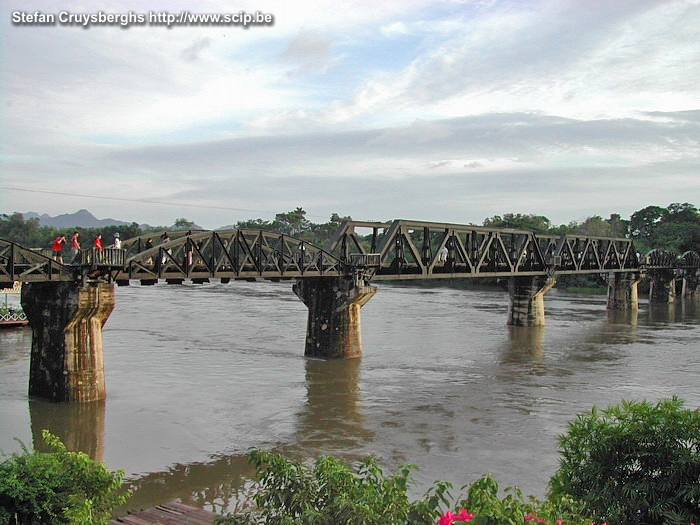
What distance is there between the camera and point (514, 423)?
25.3 metres

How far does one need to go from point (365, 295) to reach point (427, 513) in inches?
1184

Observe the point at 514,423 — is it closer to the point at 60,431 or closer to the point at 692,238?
the point at 60,431

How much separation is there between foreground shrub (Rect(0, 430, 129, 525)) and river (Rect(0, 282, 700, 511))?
4.84 metres

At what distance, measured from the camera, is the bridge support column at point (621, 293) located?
241 feet

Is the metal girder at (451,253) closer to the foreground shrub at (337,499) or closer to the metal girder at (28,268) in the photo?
the metal girder at (28,268)

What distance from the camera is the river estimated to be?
809 inches

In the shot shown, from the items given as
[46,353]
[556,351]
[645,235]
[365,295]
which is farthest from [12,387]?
[645,235]

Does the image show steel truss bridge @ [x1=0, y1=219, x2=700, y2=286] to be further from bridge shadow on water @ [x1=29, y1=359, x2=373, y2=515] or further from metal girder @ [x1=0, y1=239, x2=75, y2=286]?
bridge shadow on water @ [x1=29, y1=359, x2=373, y2=515]

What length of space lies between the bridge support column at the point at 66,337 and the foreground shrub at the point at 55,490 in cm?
1339

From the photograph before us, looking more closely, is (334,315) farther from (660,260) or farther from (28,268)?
(660,260)

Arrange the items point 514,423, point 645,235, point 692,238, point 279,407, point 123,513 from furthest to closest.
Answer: point 645,235
point 692,238
point 279,407
point 514,423
point 123,513

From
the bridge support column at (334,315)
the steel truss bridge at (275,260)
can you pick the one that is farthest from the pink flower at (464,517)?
the bridge support column at (334,315)

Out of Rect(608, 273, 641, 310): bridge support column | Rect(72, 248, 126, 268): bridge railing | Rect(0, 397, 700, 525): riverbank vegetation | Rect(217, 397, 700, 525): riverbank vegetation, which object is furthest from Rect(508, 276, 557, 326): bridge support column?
Rect(0, 397, 700, 525): riverbank vegetation

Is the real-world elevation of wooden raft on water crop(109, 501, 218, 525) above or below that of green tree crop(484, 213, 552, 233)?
below
